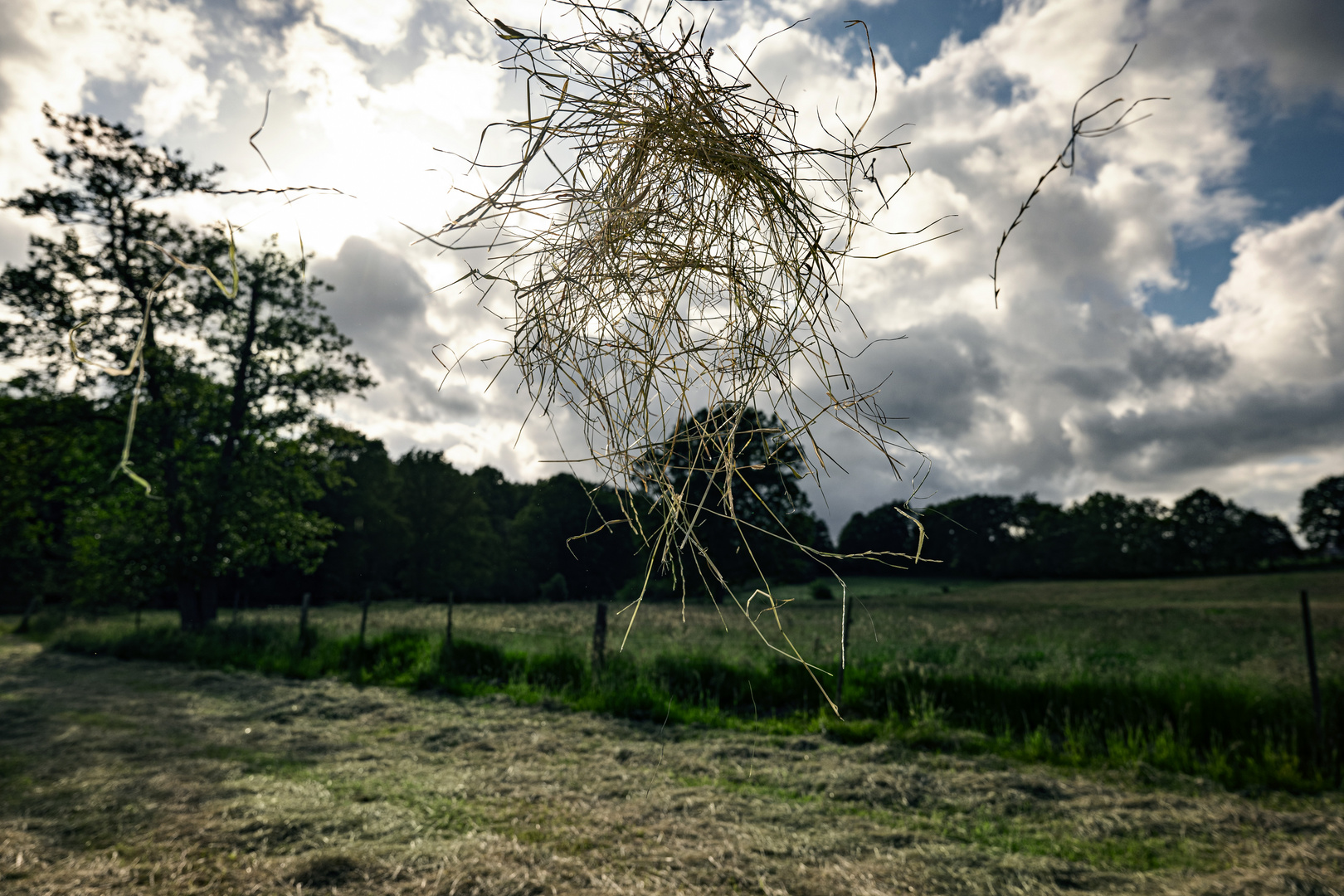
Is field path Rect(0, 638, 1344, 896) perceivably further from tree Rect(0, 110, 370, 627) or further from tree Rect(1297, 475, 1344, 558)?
tree Rect(1297, 475, 1344, 558)

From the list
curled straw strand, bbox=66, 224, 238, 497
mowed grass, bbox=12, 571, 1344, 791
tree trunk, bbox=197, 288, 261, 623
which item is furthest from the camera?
tree trunk, bbox=197, 288, 261, 623

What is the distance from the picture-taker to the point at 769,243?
133 centimetres

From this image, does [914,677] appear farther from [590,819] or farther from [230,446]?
[230,446]

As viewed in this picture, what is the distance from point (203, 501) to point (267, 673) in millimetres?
6593

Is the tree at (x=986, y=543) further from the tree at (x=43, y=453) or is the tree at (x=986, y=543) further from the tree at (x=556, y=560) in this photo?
the tree at (x=43, y=453)

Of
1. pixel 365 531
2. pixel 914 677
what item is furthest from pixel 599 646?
pixel 365 531

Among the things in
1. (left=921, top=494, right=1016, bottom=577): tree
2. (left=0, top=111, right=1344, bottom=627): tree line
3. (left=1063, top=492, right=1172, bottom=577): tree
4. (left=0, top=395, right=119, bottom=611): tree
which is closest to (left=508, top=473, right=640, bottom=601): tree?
(left=0, top=111, right=1344, bottom=627): tree line

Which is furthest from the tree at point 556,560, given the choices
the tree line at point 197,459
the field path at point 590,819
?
the field path at point 590,819

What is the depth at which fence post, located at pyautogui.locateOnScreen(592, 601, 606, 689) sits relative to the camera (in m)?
8.52

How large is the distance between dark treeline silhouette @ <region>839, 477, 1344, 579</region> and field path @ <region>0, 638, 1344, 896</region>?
4673 centimetres

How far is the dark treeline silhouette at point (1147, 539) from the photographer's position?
51.4 metres

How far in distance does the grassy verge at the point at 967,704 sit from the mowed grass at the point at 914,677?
0.02 m

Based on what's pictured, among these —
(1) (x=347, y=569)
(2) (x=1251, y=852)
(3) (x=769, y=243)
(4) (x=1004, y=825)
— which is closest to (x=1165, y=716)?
(2) (x=1251, y=852)

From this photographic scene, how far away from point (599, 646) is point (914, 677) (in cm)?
380
